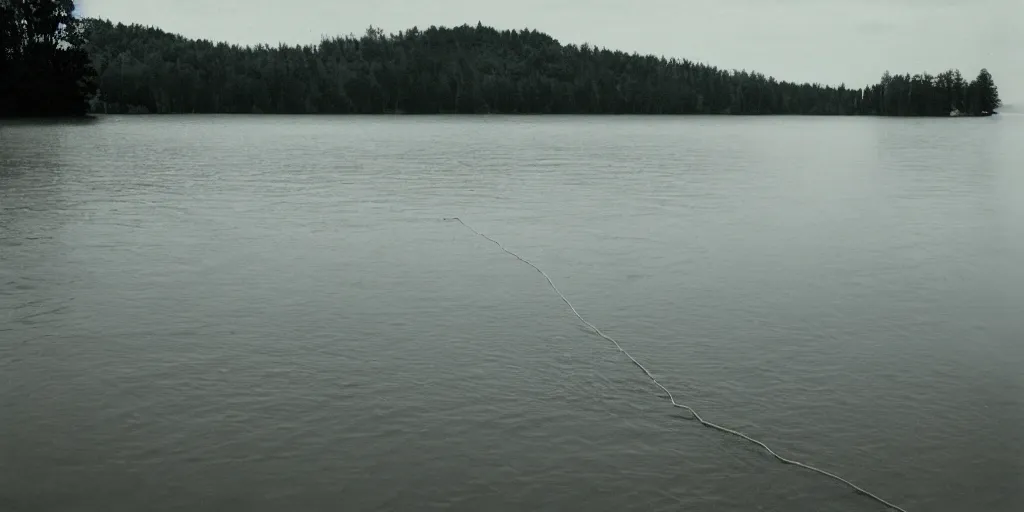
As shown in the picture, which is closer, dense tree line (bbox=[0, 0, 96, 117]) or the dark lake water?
the dark lake water

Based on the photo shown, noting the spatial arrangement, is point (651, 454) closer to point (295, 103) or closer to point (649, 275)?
point (649, 275)

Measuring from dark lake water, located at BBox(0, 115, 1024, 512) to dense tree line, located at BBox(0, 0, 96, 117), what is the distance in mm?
74518

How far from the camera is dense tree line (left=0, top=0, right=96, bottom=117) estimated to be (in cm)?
8600

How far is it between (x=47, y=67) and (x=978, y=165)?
76.0m

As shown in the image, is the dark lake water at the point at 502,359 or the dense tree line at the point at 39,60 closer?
the dark lake water at the point at 502,359

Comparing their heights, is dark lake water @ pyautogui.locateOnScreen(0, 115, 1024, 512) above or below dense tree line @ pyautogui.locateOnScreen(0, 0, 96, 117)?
below

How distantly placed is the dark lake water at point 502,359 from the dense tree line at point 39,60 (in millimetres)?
74518

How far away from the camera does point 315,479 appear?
6.10 meters

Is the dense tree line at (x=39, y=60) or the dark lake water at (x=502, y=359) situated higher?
the dense tree line at (x=39, y=60)

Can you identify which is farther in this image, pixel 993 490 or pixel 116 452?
pixel 116 452

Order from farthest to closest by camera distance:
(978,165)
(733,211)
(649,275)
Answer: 1. (978,165)
2. (733,211)
3. (649,275)

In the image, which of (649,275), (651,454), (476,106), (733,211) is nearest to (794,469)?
(651,454)

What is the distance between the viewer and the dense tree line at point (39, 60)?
86.0 m

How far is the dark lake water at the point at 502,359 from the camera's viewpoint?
6.13m
